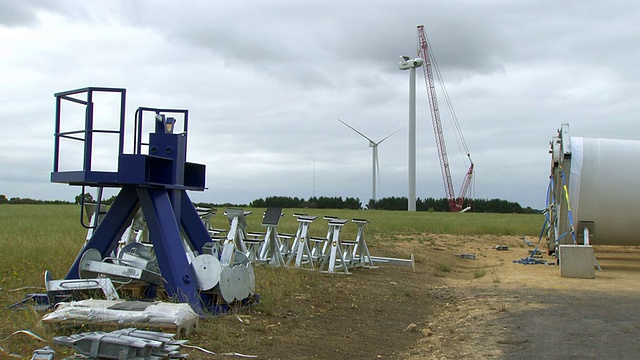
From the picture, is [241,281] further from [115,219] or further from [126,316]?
[126,316]

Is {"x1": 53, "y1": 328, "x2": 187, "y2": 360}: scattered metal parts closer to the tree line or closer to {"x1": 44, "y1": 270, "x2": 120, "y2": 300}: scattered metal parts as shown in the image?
{"x1": 44, "y1": 270, "x2": 120, "y2": 300}: scattered metal parts

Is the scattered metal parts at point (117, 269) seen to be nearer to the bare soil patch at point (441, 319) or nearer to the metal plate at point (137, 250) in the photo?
the metal plate at point (137, 250)

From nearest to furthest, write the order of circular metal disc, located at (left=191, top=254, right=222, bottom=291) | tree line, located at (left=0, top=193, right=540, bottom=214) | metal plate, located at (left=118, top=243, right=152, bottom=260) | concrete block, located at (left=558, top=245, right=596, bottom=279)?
circular metal disc, located at (left=191, top=254, right=222, bottom=291)
metal plate, located at (left=118, top=243, right=152, bottom=260)
concrete block, located at (left=558, top=245, right=596, bottom=279)
tree line, located at (left=0, top=193, right=540, bottom=214)

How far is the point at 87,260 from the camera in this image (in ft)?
29.2

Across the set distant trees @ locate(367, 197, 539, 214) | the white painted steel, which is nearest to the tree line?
distant trees @ locate(367, 197, 539, 214)

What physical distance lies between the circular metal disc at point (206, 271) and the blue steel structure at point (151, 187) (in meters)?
0.12

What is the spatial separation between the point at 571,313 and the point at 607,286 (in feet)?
17.0

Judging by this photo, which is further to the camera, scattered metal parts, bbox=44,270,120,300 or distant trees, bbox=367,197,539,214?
distant trees, bbox=367,197,539,214

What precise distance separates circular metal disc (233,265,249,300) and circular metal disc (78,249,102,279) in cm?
204

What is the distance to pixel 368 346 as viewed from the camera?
8164mm

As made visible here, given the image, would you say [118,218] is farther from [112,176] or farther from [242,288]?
[242,288]

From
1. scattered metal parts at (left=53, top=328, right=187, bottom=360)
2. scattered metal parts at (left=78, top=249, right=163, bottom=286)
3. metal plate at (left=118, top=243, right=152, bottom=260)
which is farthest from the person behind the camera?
metal plate at (left=118, top=243, right=152, bottom=260)

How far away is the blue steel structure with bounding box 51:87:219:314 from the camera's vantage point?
28.1ft

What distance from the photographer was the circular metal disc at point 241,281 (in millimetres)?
8883
